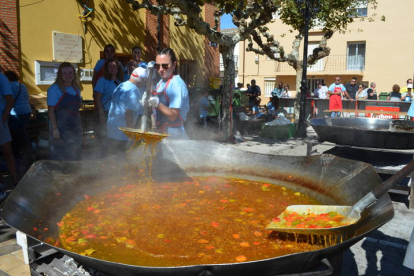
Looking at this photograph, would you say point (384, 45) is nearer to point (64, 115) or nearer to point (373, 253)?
point (373, 253)

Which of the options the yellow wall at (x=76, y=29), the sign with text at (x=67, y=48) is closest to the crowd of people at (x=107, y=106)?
the yellow wall at (x=76, y=29)

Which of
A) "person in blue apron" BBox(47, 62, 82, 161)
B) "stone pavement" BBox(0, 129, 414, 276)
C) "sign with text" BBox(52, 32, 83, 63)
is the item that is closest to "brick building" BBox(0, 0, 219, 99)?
"sign with text" BBox(52, 32, 83, 63)

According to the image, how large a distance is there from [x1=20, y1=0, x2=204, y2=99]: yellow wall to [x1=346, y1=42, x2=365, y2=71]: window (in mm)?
22139

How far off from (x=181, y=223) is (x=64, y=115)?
342 cm

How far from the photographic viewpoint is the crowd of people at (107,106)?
12.5 ft

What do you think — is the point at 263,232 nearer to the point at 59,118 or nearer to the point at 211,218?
the point at 211,218

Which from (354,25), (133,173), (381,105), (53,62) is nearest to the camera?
(133,173)

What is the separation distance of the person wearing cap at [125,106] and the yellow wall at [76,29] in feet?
20.4

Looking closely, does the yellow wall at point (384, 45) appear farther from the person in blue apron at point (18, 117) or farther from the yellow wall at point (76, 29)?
the person in blue apron at point (18, 117)

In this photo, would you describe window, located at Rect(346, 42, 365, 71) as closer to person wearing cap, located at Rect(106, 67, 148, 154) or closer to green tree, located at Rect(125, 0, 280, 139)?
green tree, located at Rect(125, 0, 280, 139)

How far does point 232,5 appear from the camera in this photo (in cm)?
1047

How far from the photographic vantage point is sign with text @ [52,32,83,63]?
10.4 metres

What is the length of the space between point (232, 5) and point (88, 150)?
5.84m

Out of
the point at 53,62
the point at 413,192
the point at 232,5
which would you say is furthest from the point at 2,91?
the point at 232,5
